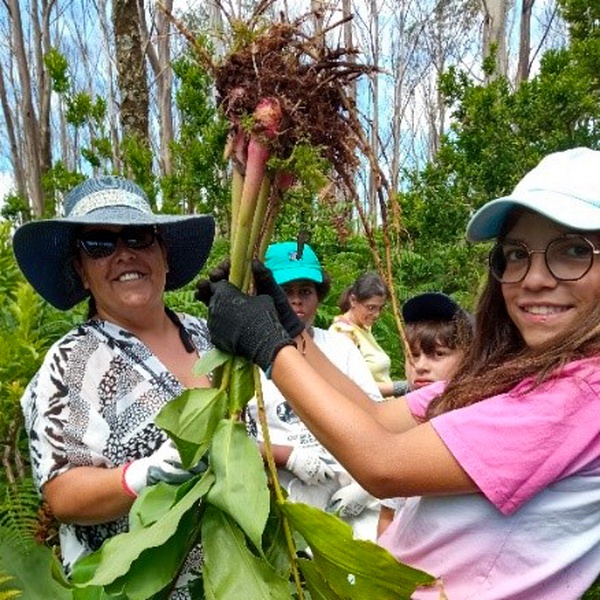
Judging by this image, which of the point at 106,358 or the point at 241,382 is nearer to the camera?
the point at 241,382

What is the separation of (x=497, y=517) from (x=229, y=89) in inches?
37.3

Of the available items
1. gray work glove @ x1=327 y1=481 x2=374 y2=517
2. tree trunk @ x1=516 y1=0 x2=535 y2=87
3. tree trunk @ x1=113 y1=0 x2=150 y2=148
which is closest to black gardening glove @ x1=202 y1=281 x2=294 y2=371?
gray work glove @ x1=327 y1=481 x2=374 y2=517

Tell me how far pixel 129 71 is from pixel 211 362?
5.72 m

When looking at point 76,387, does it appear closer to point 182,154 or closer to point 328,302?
point 182,154

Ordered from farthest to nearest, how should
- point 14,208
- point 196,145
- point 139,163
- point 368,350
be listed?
point 14,208, point 139,163, point 368,350, point 196,145

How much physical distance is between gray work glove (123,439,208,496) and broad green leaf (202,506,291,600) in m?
0.16

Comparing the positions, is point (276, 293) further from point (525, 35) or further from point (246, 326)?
point (525, 35)

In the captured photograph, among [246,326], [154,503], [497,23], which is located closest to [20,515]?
[154,503]

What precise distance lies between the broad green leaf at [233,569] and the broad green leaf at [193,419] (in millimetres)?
132

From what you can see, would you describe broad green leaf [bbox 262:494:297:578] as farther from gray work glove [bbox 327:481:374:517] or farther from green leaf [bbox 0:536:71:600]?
gray work glove [bbox 327:481:374:517]

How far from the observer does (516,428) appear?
1450 millimetres

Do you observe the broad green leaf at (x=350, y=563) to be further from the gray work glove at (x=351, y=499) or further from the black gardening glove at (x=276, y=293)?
the gray work glove at (x=351, y=499)

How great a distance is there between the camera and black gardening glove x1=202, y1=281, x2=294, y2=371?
63.0 inches

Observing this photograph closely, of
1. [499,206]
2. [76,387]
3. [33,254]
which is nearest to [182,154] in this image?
[33,254]
